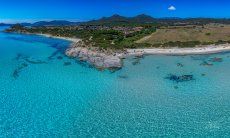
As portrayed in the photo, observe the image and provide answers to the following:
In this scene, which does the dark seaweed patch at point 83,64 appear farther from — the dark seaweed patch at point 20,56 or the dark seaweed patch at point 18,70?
the dark seaweed patch at point 20,56

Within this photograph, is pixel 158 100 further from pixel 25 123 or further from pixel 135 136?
Answer: pixel 25 123

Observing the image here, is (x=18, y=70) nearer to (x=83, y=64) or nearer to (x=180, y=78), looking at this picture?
(x=83, y=64)

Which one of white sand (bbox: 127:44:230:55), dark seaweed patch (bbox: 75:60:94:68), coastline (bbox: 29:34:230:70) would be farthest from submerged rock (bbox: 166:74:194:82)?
white sand (bbox: 127:44:230:55)

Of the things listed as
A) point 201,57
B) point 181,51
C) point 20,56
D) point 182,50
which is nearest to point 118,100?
point 201,57

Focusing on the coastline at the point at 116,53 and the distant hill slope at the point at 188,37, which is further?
the distant hill slope at the point at 188,37

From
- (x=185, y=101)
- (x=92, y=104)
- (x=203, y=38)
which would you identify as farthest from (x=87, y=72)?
(x=203, y=38)

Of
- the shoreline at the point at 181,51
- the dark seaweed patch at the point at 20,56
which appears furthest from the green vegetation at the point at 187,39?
the dark seaweed patch at the point at 20,56

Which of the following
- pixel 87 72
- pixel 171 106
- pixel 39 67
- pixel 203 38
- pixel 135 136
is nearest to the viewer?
pixel 135 136

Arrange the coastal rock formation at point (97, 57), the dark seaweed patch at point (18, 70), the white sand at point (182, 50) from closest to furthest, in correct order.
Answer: the dark seaweed patch at point (18, 70) → the coastal rock formation at point (97, 57) → the white sand at point (182, 50)
